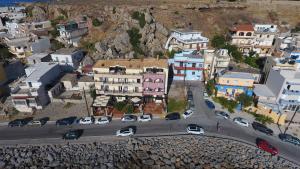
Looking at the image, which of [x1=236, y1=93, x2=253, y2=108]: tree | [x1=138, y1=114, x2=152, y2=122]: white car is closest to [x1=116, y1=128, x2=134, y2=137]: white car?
[x1=138, y1=114, x2=152, y2=122]: white car

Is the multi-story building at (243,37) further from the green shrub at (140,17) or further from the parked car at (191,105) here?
the parked car at (191,105)

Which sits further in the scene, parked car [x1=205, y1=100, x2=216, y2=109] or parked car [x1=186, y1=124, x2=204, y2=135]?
parked car [x1=205, y1=100, x2=216, y2=109]

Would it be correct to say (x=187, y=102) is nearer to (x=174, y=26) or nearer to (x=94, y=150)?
(x=94, y=150)

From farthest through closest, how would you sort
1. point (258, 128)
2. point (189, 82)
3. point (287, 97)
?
point (189, 82), point (287, 97), point (258, 128)

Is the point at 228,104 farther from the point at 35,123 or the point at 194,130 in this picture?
the point at 35,123

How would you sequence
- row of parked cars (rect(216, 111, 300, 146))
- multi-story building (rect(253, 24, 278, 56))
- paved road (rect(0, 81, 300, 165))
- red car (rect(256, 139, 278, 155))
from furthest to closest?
1. multi-story building (rect(253, 24, 278, 56))
2. paved road (rect(0, 81, 300, 165))
3. row of parked cars (rect(216, 111, 300, 146))
4. red car (rect(256, 139, 278, 155))

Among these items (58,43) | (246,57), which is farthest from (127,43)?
(246,57)

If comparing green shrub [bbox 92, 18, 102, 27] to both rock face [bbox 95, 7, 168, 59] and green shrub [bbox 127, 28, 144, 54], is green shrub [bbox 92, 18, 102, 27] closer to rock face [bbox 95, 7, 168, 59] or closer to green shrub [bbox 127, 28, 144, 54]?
rock face [bbox 95, 7, 168, 59]
